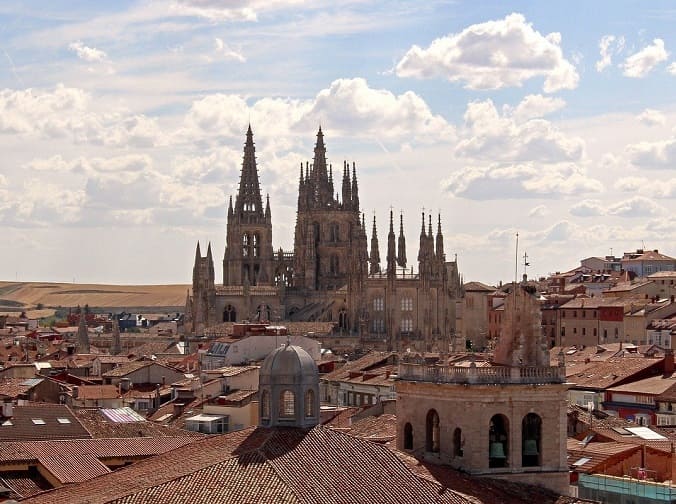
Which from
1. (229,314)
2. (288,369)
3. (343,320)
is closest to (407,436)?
(288,369)

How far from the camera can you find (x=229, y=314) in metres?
197

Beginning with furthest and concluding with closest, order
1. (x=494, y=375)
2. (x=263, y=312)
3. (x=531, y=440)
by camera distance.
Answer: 1. (x=263, y=312)
2. (x=531, y=440)
3. (x=494, y=375)

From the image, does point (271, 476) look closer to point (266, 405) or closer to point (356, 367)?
point (266, 405)

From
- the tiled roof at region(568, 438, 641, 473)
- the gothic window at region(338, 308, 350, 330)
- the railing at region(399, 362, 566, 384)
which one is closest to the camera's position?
the railing at region(399, 362, 566, 384)

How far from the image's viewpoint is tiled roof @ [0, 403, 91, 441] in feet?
204

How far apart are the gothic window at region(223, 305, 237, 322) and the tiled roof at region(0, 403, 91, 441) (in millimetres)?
128686

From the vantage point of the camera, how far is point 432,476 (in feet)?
130

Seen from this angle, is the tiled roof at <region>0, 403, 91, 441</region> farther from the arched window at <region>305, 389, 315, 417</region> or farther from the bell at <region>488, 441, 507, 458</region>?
the bell at <region>488, 441, 507, 458</region>

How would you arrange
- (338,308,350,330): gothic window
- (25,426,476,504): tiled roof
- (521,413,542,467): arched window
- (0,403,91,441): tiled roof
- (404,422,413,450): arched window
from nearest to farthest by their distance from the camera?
1. (25,426,476,504): tiled roof
2. (521,413,542,467): arched window
3. (404,422,413,450): arched window
4. (0,403,91,441): tiled roof
5. (338,308,350,330): gothic window

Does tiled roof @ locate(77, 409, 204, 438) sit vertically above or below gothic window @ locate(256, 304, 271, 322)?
below

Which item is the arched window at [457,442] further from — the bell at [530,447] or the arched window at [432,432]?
the bell at [530,447]

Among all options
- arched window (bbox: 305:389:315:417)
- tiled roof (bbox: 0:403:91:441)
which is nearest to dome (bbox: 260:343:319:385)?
arched window (bbox: 305:389:315:417)

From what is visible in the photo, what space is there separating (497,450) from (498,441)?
0.26m

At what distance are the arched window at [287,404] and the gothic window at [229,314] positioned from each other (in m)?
154
